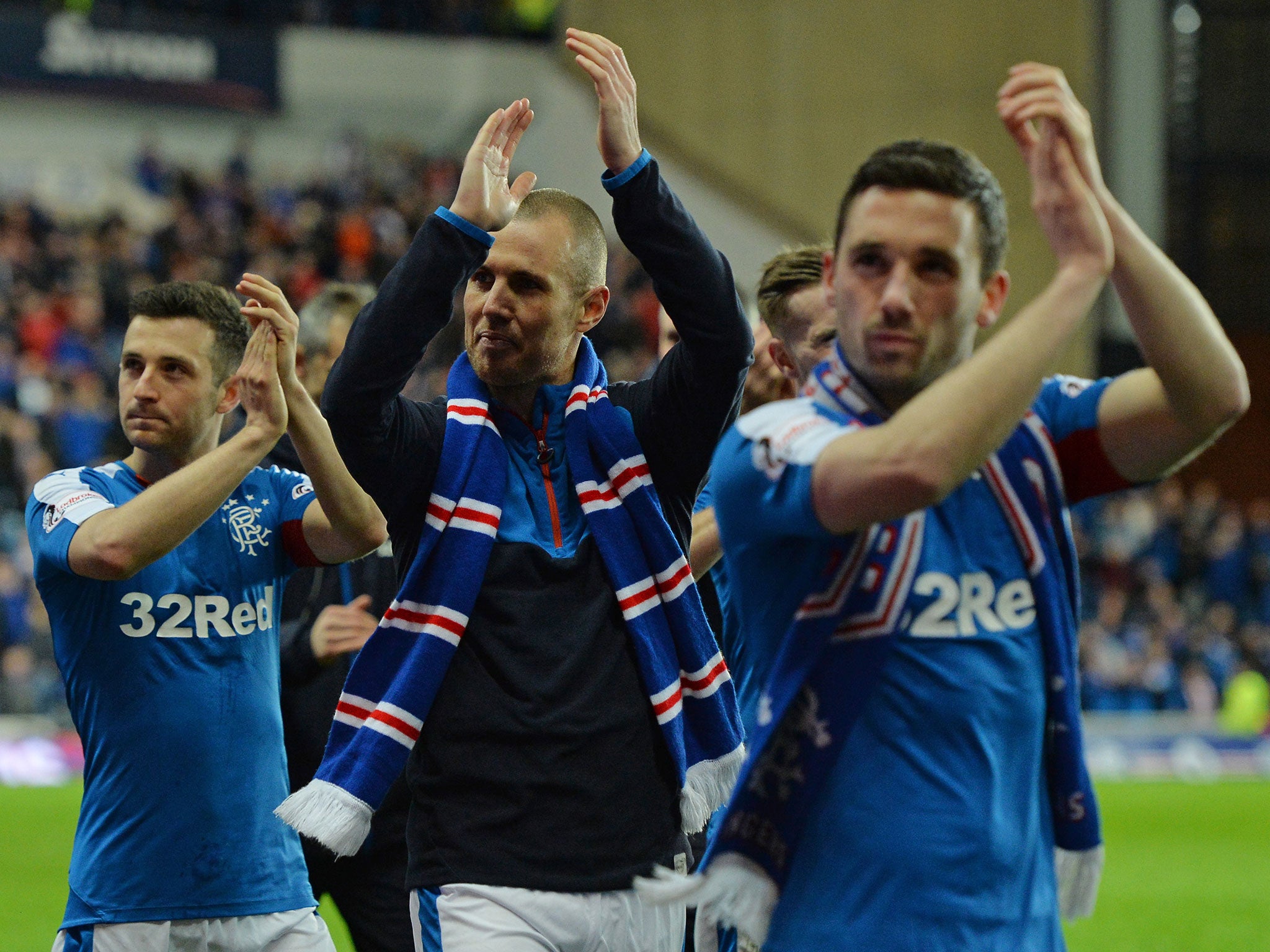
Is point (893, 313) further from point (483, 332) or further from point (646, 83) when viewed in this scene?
point (646, 83)

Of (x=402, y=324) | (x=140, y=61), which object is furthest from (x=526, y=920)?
(x=140, y=61)

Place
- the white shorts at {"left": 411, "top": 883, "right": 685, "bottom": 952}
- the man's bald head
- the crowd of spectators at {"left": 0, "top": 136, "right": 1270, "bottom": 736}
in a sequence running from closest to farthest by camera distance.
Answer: the white shorts at {"left": 411, "top": 883, "right": 685, "bottom": 952}
the man's bald head
the crowd of spectators at {"left": 0, "top": 136, "right": 1270, "bottom": 736}

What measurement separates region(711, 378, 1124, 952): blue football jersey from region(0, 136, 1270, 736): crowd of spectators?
14.8 meters

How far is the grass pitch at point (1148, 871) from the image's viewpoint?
31.4 ft

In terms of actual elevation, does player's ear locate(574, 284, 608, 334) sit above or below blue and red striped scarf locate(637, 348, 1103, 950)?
above

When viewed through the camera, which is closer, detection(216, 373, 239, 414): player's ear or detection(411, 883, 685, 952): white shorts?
detection(411, 883, 685, 952): white shorts

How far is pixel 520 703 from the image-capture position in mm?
3326

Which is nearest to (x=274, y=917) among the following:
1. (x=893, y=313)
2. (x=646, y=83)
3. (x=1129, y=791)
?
(x=893, y=313)

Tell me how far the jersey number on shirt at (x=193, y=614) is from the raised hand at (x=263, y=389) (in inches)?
19.5

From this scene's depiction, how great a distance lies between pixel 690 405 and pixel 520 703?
75 centimetres

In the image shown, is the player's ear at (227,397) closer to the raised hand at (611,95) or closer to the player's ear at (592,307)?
the player's ear at (592,307)

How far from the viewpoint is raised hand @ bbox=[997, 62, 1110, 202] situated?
91.7 inches

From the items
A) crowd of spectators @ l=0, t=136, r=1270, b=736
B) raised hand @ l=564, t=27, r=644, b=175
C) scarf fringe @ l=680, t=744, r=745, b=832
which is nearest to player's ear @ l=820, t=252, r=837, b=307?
raised hand @ l=564, t=27, r=644, b=175

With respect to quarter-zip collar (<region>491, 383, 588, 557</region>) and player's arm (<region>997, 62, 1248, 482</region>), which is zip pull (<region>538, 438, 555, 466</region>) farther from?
player's arm (<region>997, 62, 1248, 482</region>)
